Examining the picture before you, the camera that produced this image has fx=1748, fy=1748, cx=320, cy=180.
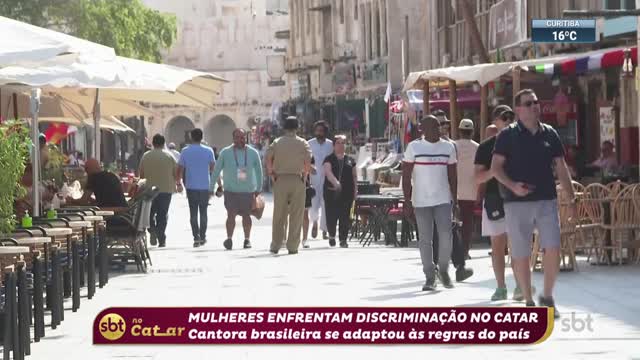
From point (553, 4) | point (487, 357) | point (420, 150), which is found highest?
point (553, 4)

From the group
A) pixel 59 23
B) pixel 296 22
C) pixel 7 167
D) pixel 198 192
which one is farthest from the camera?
pixel 296 22

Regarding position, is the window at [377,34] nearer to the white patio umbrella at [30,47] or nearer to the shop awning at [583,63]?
the shop awning at [583,63]

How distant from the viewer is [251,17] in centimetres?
11725

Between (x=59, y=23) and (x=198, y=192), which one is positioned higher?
(x=59, y=23)

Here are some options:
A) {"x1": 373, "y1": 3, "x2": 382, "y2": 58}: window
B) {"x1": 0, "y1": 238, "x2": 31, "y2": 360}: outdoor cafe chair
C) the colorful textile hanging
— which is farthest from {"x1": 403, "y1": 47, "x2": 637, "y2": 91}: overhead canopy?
{"x1": 373, "y1": 3, "x2": 382, "y2": 58}: window

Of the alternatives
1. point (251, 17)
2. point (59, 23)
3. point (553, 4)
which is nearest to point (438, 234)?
point (553, 4)

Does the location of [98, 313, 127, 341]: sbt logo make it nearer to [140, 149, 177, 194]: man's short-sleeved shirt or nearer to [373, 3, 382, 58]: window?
[140, 149, 177, 194]: man's short-sleeved shirt

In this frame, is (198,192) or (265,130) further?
(265,130)

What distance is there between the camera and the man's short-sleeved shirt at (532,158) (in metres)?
13.3

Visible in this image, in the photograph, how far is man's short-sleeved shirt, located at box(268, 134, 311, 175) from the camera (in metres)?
22.8

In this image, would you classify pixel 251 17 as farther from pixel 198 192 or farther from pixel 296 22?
pixel 198 192

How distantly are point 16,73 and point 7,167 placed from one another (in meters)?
4.35

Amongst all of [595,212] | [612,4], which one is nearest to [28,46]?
[595,212]

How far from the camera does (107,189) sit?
68.8ft
